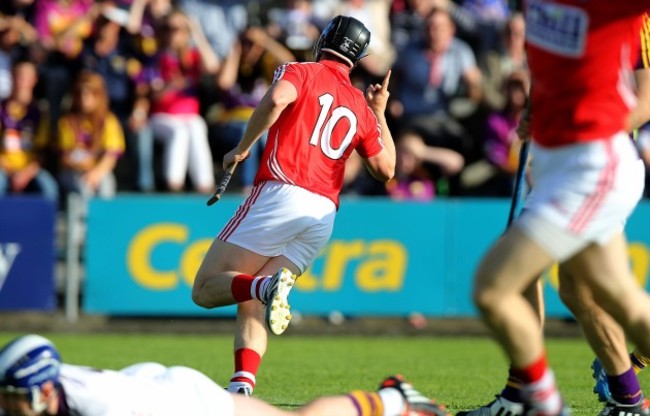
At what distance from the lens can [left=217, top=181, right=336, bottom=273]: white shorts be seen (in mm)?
7609

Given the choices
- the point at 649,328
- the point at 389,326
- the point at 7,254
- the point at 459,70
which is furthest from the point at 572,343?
the point at 649,328

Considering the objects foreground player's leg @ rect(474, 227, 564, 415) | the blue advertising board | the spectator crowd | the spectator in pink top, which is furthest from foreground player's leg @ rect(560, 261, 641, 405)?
the spectator in pink top

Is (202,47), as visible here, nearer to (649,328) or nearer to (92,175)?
(92,175)

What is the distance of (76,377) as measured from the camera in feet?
17.5

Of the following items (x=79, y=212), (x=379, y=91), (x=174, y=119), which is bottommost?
(x=79, y=212)

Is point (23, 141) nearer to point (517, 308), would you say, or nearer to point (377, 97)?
point (377, 97)

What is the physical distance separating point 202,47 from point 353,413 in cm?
1044

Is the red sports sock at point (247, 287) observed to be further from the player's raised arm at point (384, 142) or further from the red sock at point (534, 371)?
the red sock at point (534, 371)

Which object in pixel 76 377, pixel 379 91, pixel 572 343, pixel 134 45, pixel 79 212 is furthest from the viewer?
pixel 134 45

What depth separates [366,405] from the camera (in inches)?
→ 237

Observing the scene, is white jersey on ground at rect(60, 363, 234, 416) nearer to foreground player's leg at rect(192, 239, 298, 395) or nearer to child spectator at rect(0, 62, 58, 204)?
foreground player's leg at rect(192, 239, 298, 395)

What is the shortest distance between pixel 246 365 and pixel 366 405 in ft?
5.54

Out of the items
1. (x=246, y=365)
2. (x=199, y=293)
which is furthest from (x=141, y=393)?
(x=199, y=293)

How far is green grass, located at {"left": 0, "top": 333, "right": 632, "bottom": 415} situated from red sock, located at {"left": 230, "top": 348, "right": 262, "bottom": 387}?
1.50 feet
